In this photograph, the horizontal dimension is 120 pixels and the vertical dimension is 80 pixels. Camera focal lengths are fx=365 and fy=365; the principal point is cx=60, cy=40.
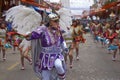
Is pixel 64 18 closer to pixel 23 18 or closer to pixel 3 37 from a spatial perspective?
pixel 23 18

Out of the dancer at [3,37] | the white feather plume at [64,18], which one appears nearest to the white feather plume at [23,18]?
the white feather plume at [64,18]

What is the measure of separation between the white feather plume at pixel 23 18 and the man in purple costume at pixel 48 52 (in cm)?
32

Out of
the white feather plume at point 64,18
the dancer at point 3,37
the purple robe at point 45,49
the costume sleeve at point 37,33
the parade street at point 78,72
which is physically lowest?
the parade street at point 78,72

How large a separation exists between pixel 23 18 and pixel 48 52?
33.3 inches

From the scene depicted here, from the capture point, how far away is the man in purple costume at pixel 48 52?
679 cm

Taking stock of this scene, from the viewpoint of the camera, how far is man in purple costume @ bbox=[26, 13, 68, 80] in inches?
267

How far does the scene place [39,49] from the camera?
6.98 m

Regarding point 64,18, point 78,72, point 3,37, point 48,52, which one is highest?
point 64,18

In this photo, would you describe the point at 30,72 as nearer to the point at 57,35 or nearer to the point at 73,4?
the point at 57,35

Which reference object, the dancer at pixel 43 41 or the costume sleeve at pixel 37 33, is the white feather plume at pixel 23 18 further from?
the costume sleeve at pixel 37 33

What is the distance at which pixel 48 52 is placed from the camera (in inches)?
270

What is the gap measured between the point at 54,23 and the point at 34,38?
0.51 metres

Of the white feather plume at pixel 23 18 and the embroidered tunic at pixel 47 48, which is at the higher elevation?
the white feather plume at pixel 23 18

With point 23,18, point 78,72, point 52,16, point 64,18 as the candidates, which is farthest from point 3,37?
point 52,16
